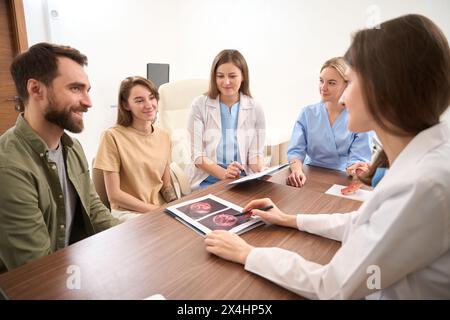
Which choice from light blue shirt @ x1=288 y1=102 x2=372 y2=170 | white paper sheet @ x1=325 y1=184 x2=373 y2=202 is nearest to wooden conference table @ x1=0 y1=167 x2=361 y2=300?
white paper sheet @ x1=325 y1=184 x2=373 y2=202

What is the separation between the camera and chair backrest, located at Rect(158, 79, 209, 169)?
7.50 feet

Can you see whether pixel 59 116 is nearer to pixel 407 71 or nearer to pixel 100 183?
pixel 100 183

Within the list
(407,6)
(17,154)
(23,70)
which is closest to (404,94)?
(17,154)

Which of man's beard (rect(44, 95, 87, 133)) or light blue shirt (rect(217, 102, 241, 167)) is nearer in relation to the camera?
man's beard (rect(44, 95, 87, 133))

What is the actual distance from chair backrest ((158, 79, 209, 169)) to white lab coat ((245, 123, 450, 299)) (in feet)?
5.63

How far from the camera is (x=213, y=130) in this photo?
6.31 ft

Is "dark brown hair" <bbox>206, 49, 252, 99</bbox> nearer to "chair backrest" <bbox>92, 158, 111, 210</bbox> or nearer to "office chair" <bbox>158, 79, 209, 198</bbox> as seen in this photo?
"office chair" <bbox>158, 79, 209, 198</bbox>

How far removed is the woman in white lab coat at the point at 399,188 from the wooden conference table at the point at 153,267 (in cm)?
9

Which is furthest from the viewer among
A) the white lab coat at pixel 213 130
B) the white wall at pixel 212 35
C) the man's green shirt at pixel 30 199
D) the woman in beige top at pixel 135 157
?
the white wall at pixel 212 35

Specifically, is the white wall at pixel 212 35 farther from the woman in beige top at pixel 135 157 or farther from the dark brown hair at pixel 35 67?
the dark brown hair at pixel 35 67

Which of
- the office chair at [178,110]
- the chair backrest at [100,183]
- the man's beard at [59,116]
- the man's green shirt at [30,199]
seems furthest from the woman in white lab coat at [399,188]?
the office chair at [178,110]

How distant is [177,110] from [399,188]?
202 centimetres

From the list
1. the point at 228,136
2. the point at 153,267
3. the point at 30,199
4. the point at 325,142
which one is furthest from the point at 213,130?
the point at 153,267

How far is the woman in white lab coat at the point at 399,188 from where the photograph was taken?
1.64 ft
